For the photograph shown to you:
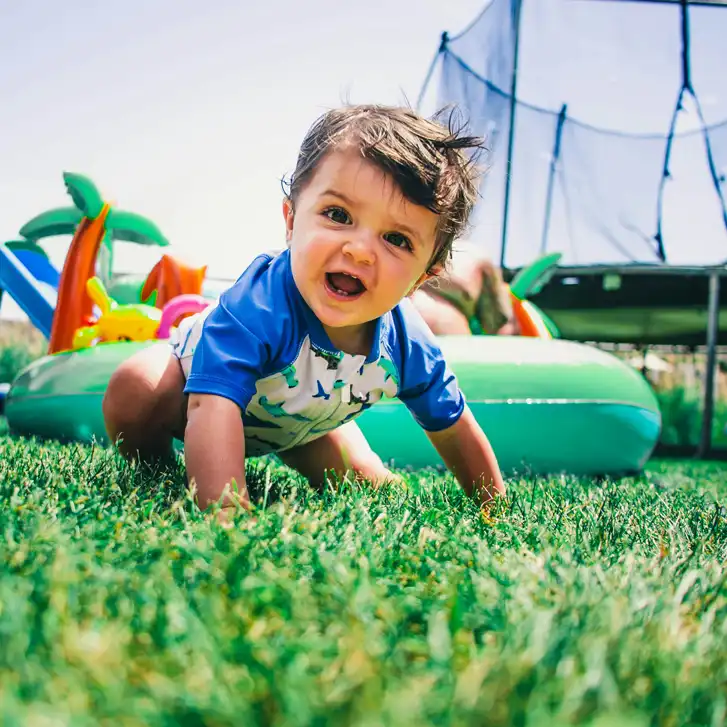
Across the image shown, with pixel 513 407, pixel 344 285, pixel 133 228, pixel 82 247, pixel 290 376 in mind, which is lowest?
pixel 513 407

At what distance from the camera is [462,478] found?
6.50 ft

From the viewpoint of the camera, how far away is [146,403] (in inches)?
Result: 71.9

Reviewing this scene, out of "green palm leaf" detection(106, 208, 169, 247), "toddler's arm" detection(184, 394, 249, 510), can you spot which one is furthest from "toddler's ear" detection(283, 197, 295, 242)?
"green palm leaf" detection(106, 208, 169, 247)

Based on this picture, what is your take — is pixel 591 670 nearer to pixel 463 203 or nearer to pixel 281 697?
pixel 281 697

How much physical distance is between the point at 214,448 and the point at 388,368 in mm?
551

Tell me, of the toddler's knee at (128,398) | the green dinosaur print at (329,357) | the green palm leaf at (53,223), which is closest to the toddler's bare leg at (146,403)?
the toddler's knee at (128,398)

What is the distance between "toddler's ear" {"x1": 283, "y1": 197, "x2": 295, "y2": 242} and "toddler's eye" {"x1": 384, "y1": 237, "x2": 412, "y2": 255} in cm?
28

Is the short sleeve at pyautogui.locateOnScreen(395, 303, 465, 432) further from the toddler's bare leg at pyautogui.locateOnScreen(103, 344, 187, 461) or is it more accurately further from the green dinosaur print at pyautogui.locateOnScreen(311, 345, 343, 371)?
the toddler's bare leg at pyautogui.locateOnScreen(103, 344, 187, 461)

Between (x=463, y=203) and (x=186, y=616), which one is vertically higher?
(x=463, y=203)

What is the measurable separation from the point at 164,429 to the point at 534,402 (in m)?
2.02

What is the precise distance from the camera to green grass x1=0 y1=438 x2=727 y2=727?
550 millimetres

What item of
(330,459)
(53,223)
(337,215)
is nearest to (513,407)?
(330,459)

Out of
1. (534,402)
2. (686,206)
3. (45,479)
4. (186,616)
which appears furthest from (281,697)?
(686,206)

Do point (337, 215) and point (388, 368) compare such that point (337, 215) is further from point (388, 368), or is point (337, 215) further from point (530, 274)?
point (530, 274)
